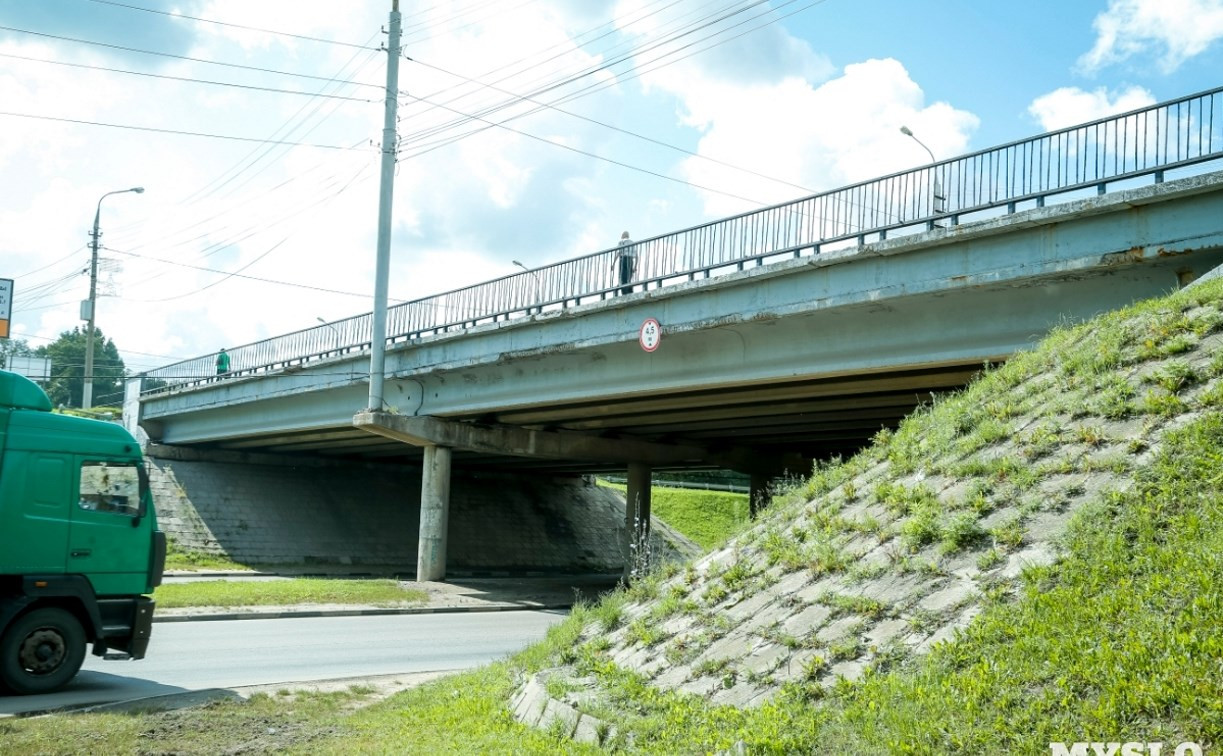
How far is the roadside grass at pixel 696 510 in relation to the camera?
50.2 m

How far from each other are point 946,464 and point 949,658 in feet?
10.8

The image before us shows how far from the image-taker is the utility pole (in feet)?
88.4

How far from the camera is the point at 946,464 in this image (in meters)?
8.96

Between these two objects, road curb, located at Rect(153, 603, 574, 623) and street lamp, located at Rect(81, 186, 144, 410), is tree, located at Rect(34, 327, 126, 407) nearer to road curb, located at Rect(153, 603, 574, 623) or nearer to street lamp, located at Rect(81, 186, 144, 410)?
street lamp, located at Rect(81, 186, 144, 410)

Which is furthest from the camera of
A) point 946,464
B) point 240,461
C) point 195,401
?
point 240,461

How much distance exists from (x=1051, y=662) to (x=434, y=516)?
24.8m

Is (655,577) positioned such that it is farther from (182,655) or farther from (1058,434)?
(182,655)

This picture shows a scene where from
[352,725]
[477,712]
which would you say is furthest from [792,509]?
[352,725]

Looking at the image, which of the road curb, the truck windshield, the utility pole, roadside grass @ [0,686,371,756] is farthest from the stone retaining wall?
roadside grass @ [0,686,371,756]

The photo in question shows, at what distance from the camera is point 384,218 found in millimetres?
27188

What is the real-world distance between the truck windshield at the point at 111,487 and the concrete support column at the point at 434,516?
17422 millimetres

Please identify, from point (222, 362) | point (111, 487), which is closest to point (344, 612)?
point (111, 487)

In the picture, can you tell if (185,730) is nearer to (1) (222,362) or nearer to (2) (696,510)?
(1) (222,362)

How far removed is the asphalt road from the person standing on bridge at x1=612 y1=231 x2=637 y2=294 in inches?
287
